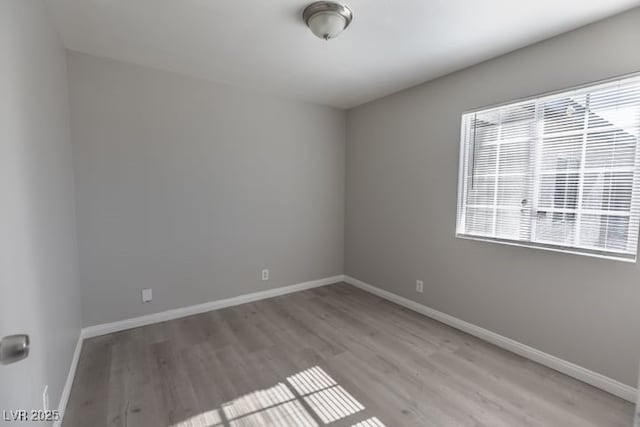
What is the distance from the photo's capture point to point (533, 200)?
7.64 feet

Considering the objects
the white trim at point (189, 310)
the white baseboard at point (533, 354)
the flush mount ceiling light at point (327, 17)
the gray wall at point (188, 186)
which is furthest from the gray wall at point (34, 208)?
the white baseboard at point (533, 354)

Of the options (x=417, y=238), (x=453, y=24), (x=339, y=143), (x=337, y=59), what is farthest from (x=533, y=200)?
(x=339, y=143)

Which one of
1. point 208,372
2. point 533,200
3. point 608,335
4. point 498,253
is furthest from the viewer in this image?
point 498,253

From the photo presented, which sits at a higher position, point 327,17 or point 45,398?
point 327,17

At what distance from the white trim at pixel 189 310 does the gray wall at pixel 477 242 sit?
34.9 inches

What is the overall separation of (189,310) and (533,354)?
3.24 meters

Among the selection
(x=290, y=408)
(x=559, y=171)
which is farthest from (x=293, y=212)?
(x=559, y=171)

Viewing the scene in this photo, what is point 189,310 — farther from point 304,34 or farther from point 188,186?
point 304,34

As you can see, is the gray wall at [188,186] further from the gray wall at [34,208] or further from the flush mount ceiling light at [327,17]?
the flush mount ceiling light at [327,17]

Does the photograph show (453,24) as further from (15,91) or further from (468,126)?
(15,91)

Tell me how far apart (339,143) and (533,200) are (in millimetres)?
2511

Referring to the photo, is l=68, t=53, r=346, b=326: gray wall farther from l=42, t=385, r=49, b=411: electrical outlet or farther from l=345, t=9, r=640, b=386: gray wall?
l=42, t=385, r=49, b=411: electrical outlet

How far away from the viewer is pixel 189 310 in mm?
3107

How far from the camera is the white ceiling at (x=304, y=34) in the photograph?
6.00 feet
